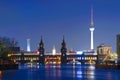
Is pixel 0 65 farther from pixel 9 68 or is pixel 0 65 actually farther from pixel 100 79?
pixel 100 79

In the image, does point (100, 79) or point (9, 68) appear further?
point (9, 68)

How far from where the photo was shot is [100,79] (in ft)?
412

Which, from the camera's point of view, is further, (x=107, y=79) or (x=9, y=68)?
(x=9, y=68)

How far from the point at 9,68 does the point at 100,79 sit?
80323 millimetres

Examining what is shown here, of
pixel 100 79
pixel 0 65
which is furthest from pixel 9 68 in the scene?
pixel 100 79

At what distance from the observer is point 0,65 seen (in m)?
189

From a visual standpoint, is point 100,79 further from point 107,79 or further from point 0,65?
point 0,65

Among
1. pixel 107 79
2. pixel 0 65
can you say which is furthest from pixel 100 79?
pixel 0 65

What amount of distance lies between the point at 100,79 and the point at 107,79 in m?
1.76

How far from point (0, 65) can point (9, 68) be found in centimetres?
1161

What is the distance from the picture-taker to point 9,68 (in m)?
200

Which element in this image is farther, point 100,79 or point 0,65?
point 0,65

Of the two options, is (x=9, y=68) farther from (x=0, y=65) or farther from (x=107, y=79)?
(x=107, y=79)
